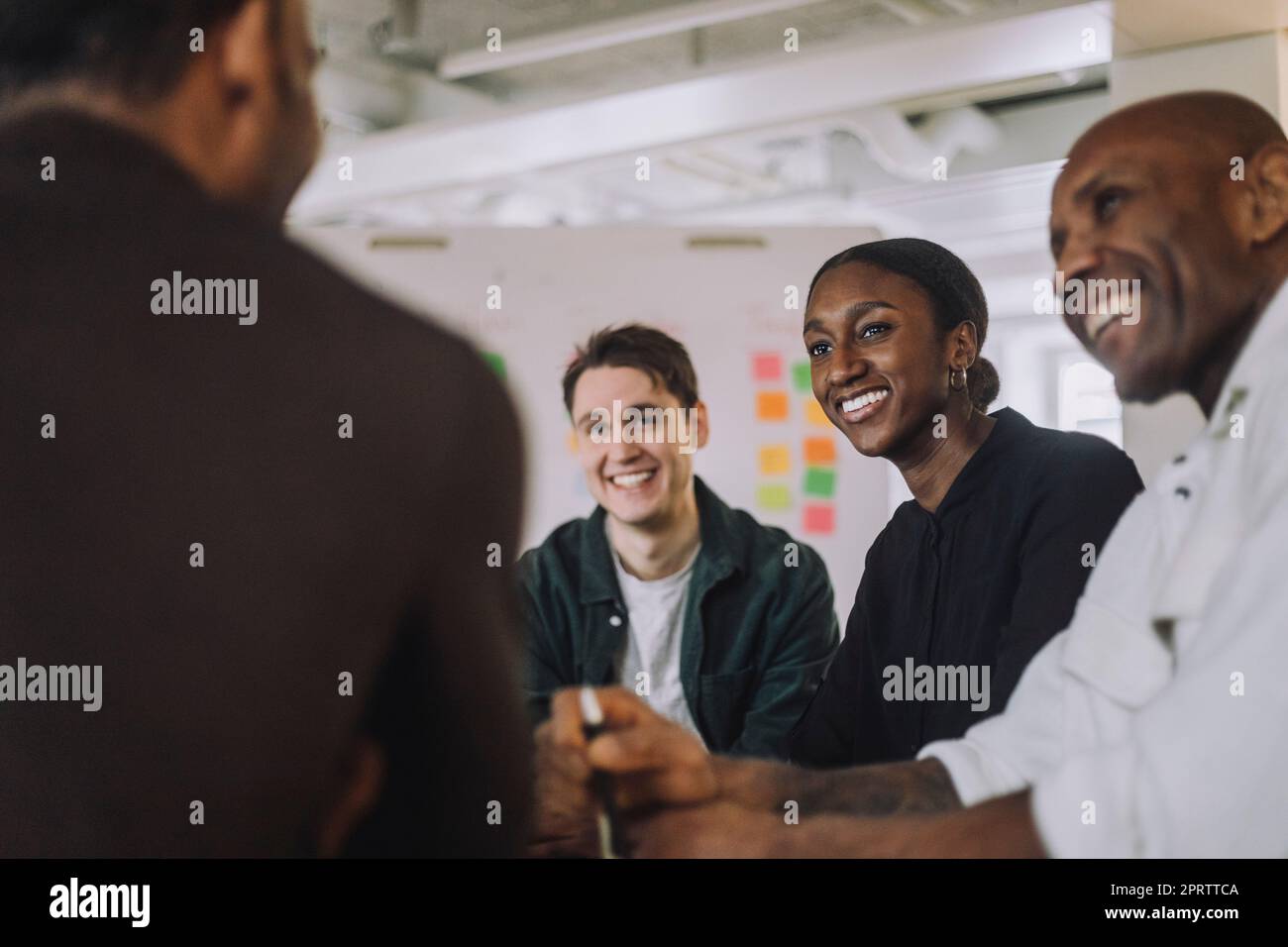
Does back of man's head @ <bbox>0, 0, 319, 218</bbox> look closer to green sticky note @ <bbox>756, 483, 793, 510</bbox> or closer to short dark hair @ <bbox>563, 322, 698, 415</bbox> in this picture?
short dark hair @ <bbox>563, 322, 698, 415</bbox>

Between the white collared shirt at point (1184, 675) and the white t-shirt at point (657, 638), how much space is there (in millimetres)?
537

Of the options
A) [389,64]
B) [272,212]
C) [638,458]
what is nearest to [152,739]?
[272,212]

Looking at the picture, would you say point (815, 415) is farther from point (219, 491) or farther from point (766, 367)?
point (219, 491)

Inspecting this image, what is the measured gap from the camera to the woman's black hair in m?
2.21

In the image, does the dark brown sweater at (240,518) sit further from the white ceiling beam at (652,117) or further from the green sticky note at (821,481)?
the white ceiling beam at (652,117)

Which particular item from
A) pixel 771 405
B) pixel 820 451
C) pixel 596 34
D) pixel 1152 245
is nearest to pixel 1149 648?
pixel 1152 245

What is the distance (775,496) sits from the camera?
246cm

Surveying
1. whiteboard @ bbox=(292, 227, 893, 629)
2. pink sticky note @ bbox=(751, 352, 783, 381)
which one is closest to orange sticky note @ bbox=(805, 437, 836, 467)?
whiteboard @ bbox=(292, 227, 893, 629)

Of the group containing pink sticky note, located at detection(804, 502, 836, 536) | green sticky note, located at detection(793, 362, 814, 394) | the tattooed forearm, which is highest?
green sticky note, located at detection(793, 362, 814, 394)

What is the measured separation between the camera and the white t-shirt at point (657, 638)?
7.52 feet

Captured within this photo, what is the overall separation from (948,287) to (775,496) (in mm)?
520
